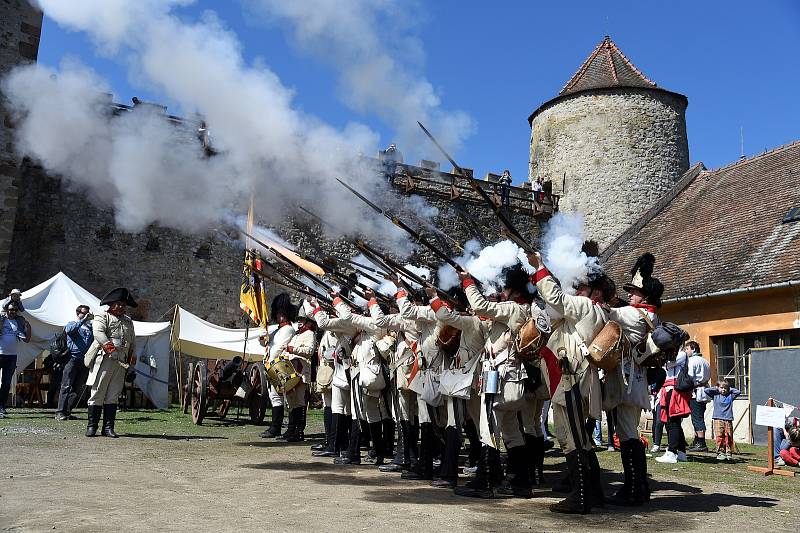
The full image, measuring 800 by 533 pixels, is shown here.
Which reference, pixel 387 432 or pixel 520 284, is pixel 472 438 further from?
pixel 520 284

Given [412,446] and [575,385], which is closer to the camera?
[575,385]

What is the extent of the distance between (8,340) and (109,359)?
344 cm

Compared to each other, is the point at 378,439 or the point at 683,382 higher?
the point at 683,382

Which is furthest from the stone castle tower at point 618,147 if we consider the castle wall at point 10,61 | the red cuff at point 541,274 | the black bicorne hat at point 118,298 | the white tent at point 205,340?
the red cuff at point 541,274

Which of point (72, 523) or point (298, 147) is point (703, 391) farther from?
point (72, 523)

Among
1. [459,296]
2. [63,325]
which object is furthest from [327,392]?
[63,325]

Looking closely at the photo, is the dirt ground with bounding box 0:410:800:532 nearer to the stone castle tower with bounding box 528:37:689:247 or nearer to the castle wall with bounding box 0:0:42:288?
the castle wall with bounding box 0:0:42:288

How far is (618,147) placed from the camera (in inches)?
1033

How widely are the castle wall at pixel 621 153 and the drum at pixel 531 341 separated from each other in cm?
2109

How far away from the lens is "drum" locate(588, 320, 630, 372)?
5.54m

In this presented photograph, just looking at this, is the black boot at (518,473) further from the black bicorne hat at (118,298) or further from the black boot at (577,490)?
the black bicorne hat at (118,298)

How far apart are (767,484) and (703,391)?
13.5 ft

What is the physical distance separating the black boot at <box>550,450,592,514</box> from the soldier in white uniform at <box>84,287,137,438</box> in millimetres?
6238

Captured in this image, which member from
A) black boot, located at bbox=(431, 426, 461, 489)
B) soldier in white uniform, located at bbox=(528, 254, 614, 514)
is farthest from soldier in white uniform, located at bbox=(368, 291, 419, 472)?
soldier in white uniform, located at bbox=(528, 254, 614, 514)
